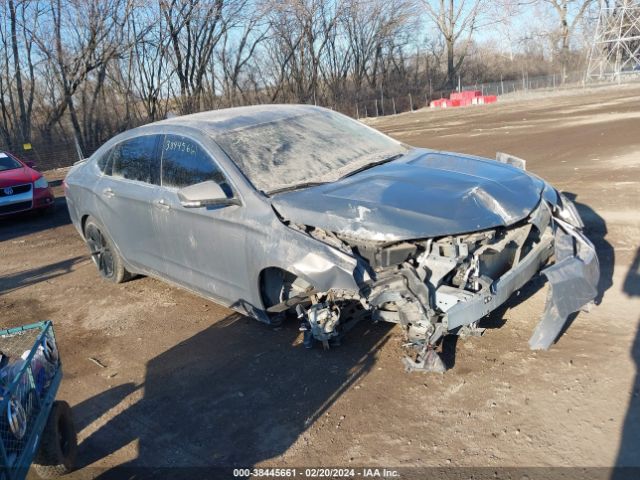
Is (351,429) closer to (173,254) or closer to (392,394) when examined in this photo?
(392,394)

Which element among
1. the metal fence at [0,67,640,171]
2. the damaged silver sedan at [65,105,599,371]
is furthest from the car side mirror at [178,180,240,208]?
the metal fence at [0,67,640,171]

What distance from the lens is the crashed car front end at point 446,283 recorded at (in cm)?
335

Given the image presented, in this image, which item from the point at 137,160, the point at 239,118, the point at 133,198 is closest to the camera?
the point at 239,118

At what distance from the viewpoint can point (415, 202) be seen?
3.55 meters

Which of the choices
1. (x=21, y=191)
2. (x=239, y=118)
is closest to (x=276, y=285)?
(x=239, y=118)

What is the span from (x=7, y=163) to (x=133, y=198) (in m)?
7.65

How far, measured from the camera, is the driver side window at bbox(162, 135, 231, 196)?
169 inches

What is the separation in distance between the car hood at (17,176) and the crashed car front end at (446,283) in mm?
8457

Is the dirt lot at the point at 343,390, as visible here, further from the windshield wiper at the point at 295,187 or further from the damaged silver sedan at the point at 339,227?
the windshield wiper at the point at 295,187

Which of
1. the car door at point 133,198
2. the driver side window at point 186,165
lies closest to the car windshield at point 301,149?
the driver side window at point 186,165

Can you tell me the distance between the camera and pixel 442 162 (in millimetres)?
4520

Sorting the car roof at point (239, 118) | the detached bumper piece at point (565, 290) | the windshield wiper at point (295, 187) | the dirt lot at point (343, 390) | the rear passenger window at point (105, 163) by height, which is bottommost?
the dirt lot at point (343, 390)

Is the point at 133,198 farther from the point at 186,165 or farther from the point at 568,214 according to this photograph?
the point at 568,214

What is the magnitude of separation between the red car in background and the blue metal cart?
7.96m
